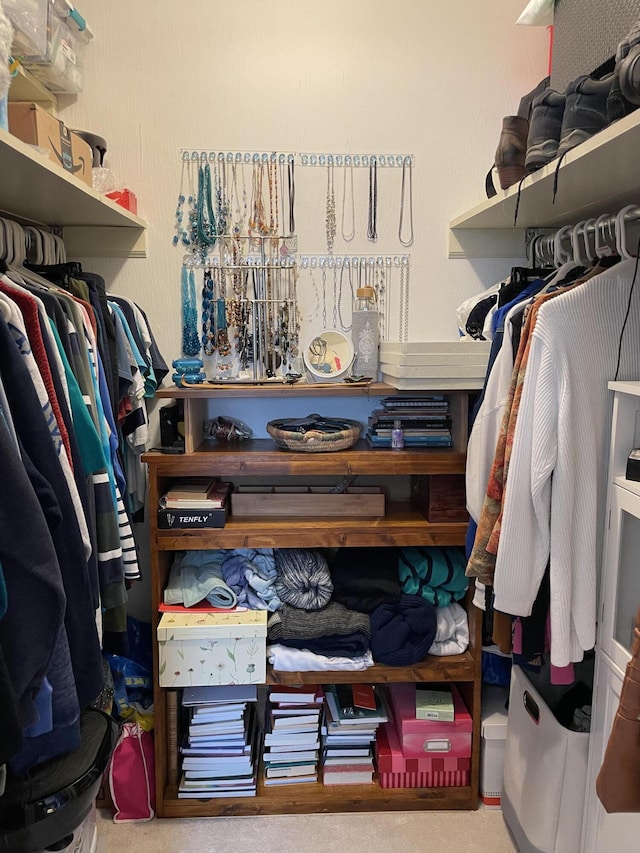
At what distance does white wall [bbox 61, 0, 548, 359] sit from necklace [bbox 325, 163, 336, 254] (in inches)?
0.8

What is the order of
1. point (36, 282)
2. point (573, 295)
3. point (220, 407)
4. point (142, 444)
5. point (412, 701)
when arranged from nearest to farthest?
point (573, 295)
point (36, 282)
point (142, 444)
point (412, 701)
point (220, 407)

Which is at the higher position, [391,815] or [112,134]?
[112,134]

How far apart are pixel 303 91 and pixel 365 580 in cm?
157

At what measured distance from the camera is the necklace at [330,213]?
210 centimetres

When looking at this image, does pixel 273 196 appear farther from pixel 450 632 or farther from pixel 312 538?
pixel 450 632

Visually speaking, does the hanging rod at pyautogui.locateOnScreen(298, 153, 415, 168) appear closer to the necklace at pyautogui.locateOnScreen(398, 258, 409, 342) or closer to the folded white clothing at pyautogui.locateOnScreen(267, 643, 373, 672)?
the necklace at pyautogui.locateOnScreen(398, 258, 409, 342)

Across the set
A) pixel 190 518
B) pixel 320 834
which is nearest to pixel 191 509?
pixel 190 518

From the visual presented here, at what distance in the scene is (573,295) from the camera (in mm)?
1370

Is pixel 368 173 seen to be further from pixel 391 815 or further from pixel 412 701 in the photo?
pixel 391 815

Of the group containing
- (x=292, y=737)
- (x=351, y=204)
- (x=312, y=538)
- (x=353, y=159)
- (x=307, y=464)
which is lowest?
(x=292, y=737)

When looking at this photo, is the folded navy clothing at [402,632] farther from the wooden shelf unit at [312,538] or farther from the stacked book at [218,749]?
the stacked book at [218,749]

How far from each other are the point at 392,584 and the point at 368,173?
4.38 ft

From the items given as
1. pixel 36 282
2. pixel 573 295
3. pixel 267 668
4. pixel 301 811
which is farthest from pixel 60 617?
pixel 301 811

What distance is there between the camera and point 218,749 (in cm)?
197
